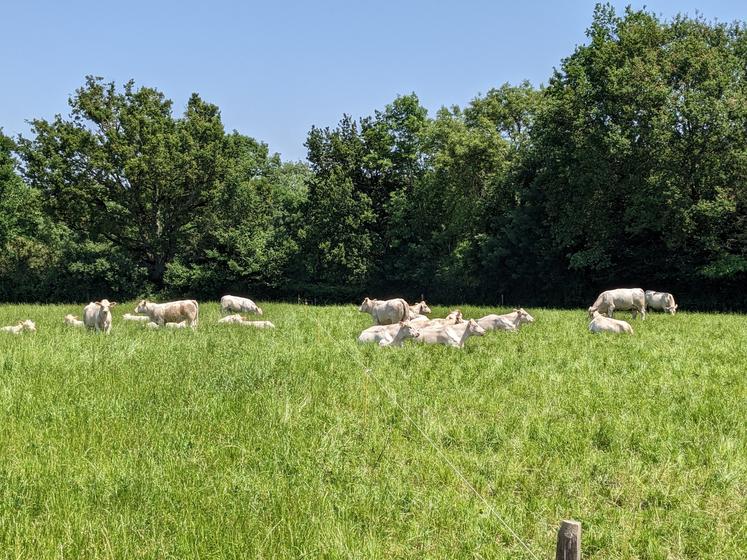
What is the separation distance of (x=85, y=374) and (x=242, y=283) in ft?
116

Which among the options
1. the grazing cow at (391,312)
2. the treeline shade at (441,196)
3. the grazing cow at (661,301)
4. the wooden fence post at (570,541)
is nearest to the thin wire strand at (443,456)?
the wooden fence post at (570,541)

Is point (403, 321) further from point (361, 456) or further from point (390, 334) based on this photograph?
point (361, 456)

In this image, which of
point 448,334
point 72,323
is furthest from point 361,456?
point 72,323

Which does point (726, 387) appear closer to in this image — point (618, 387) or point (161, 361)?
point (618, 387)

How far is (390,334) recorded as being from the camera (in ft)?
42.9

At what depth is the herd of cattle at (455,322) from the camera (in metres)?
12.7

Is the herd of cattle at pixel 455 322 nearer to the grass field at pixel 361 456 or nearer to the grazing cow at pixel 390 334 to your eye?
the grazing cow at pixel 390 334

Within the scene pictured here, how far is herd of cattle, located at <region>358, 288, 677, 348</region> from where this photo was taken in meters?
12.7

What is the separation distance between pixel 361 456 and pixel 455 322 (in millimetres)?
9683

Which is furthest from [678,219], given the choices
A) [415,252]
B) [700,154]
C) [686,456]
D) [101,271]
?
[101,271]

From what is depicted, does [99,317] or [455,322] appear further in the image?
[99,317]

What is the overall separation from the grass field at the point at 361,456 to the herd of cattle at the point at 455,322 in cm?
262

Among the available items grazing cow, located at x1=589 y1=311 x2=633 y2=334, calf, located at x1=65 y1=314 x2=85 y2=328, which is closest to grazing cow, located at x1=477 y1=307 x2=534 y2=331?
grazing cow, located at x1=589 y1=311 x2=633 y2=334

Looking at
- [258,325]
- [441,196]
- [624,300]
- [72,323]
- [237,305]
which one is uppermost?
[441,196]
